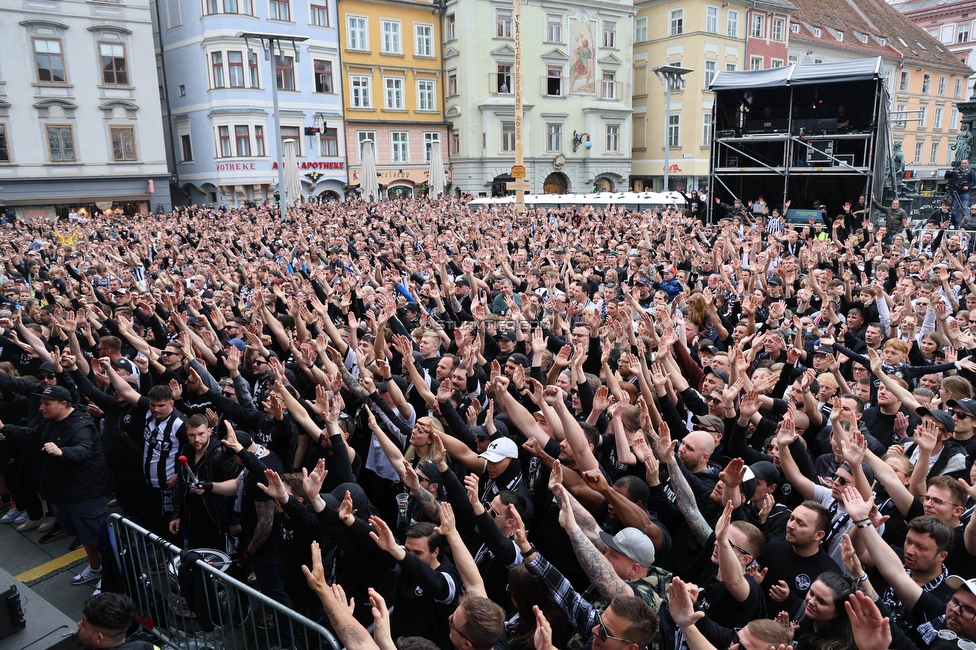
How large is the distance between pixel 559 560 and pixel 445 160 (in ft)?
127

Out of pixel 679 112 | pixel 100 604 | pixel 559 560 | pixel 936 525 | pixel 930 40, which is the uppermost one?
pixel 930 40

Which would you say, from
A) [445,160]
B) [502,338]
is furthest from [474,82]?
[502,338]

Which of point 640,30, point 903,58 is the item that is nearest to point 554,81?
point 640,30

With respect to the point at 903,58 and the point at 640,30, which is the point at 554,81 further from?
the point at 903,58

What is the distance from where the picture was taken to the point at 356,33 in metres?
37.7

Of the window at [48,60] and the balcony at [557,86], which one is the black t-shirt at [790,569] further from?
the balcony at [557,86]

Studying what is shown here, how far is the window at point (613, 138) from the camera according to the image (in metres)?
43.0

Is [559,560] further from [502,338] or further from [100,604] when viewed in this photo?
[502,338]

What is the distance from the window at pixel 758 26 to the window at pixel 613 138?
10545 millimetres

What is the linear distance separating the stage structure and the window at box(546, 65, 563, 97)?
70.3 ft

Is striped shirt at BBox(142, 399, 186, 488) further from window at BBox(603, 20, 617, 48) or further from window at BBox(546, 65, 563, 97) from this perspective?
window at BBox(603, 20, 617, 48)

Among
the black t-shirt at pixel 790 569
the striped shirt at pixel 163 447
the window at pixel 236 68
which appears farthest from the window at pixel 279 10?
the black t-shirt at pixel 790 569

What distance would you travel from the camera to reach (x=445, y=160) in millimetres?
41219

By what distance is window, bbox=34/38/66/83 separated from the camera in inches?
1188
